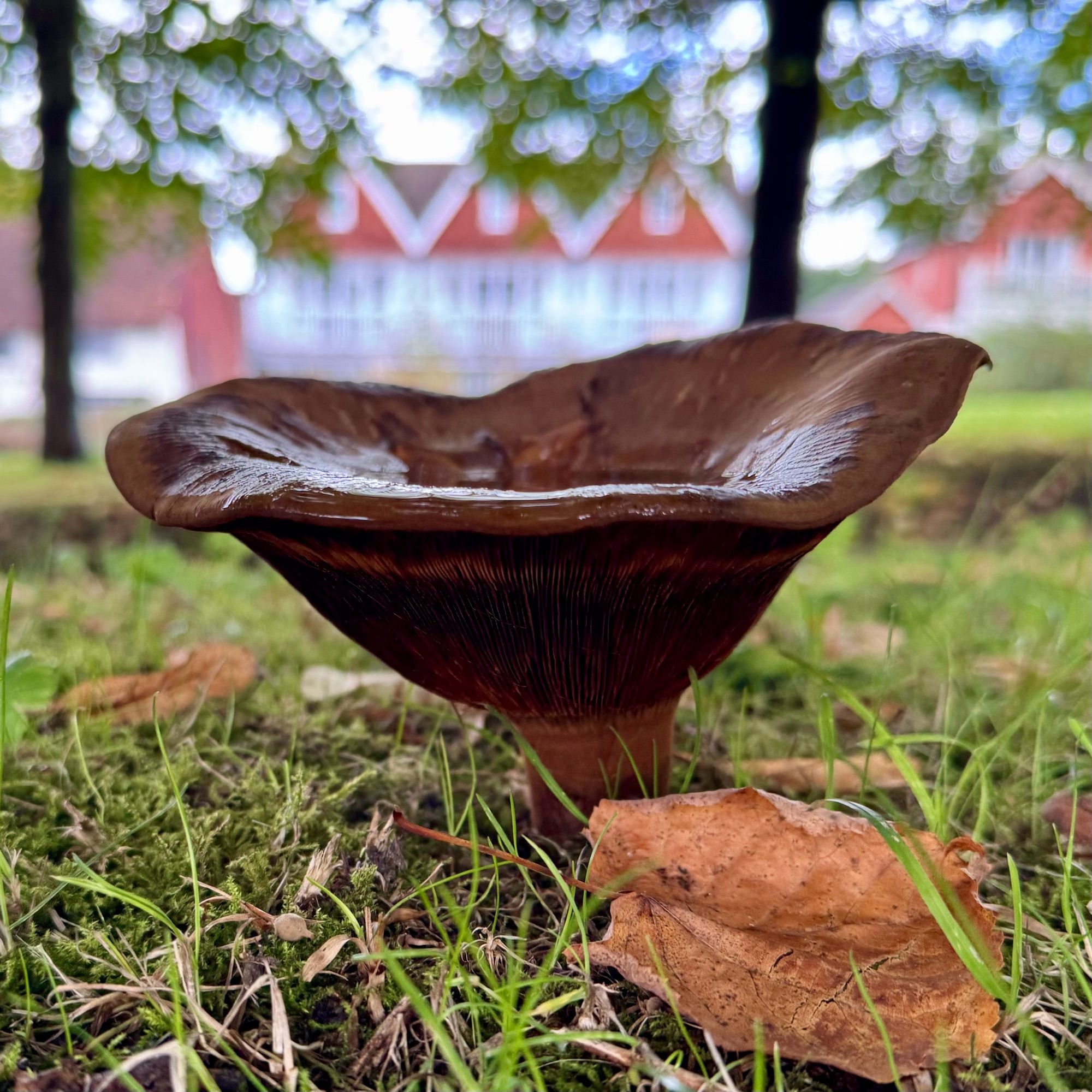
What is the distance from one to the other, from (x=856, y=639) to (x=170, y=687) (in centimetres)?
164

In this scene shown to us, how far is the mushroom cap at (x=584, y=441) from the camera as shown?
750mm

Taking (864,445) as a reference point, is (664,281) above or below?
above

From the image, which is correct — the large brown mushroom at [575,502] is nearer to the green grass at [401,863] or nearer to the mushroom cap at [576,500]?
the mushroom cap at [576,500]

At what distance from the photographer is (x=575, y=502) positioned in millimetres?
726

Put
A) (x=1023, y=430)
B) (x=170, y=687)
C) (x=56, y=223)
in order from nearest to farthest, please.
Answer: (x=170, y=687) < (x=56, y=223) < (x=1023, y=430)

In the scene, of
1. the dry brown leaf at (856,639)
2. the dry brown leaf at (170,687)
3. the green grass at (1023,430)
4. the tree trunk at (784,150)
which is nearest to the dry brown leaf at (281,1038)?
the dry brown leaf at (170,687)

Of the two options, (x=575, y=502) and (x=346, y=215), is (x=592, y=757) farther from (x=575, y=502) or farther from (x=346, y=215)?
(x=346, y=215)

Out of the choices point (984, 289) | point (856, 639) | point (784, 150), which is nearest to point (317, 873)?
point (856, 639)

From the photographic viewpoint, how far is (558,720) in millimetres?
1142

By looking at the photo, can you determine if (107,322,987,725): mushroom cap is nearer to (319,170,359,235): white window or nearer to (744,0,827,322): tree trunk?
(744,0,827,322): tree trunk

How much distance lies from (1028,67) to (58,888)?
4796 millimetres

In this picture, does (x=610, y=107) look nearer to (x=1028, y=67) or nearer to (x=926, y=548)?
(x=1028, y=67)

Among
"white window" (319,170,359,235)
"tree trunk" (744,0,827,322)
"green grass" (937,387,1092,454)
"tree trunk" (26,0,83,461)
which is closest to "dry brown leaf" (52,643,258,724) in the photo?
"tree trunk" (744,0,827,322)

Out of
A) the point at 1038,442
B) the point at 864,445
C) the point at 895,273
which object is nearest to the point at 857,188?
the point at 1038,442
